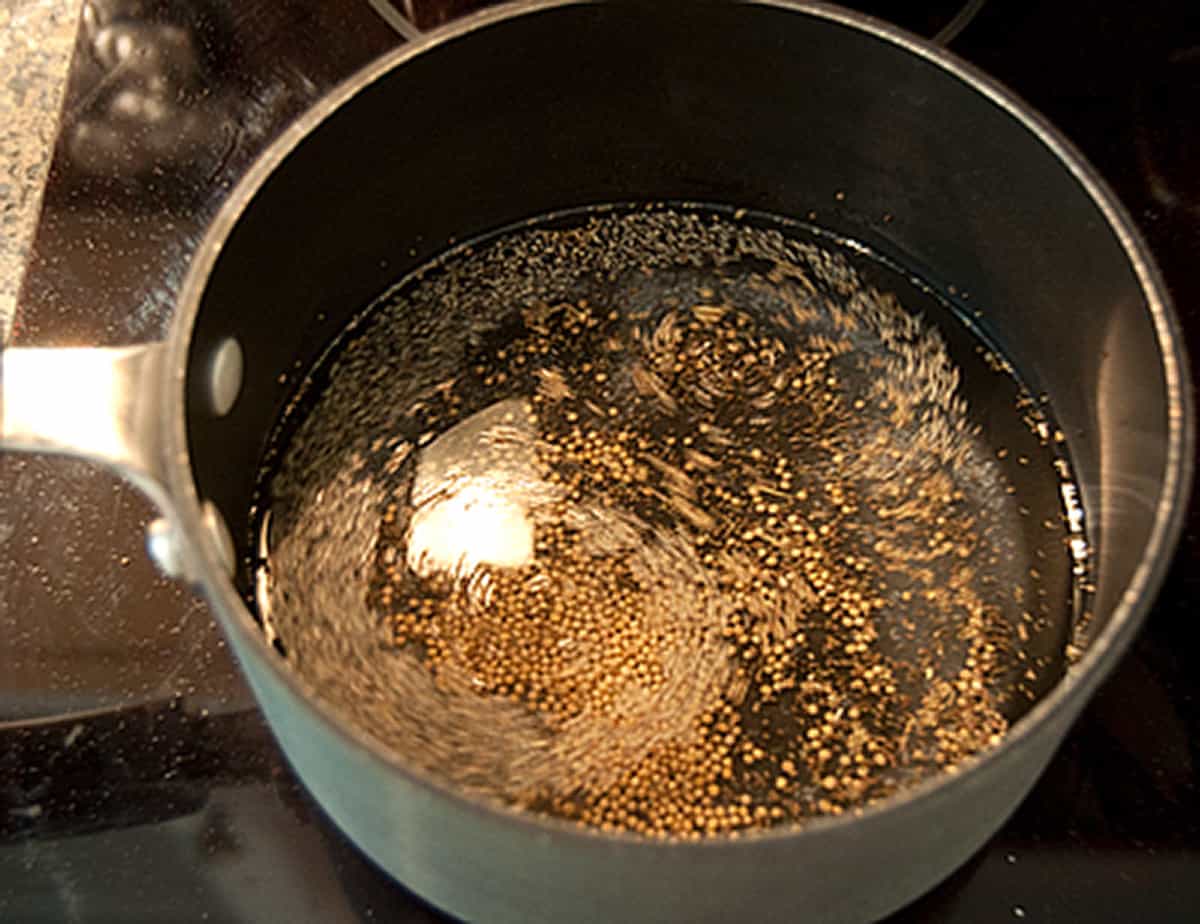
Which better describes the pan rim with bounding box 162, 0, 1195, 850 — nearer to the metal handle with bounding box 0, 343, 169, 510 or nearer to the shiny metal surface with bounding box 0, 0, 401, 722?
the metal handle with bounding box 0, 343, 169, 510

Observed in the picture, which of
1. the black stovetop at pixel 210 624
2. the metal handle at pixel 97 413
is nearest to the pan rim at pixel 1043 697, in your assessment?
the metal handle at pixel 97 413

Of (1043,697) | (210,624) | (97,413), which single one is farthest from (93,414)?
(1043,697)

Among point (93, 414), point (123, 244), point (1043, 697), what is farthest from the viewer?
point (123, 244)

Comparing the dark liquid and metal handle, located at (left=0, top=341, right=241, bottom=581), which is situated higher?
metal handle, located at (left=0, top=341, right=241, bottom=581)

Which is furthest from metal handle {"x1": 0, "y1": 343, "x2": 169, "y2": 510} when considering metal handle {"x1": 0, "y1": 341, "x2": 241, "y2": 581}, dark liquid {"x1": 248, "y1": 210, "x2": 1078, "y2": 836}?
dark liquid {"x1": 248, "y1": 210, "x2": 1078, "y2": 836}

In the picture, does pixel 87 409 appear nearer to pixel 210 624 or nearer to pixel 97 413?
pixel 97 413
